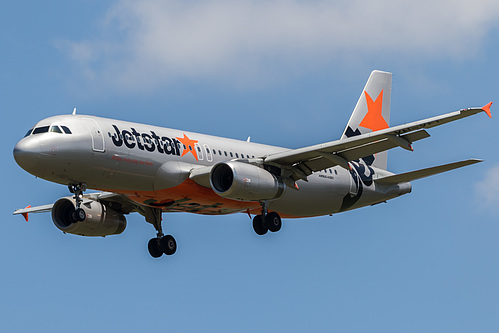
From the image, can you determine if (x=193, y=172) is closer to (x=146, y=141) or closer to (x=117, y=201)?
(x=146, y=141)

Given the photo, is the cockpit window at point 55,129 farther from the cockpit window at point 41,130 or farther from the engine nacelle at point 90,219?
the engine nacelle at point 90,219

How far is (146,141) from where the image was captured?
124 ft

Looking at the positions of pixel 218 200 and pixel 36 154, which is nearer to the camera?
pixel 36 154

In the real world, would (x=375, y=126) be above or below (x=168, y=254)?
above

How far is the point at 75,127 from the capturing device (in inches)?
1426

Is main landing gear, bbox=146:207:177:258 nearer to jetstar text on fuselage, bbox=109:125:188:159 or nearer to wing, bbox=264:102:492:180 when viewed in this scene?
jetstar text on fuselage, bbox=109:125:188:159

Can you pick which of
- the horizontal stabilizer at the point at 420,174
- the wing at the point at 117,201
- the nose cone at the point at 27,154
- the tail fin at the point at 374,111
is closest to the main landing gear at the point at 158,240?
the wing at the point at 117,201

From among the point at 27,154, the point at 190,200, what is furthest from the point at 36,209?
the point at 27,154

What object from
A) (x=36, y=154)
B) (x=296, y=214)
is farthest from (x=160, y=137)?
(x=296, y=214)

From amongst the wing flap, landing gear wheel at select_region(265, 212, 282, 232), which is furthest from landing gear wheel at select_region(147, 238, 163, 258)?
the wing flap

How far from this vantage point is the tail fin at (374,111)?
159 feet

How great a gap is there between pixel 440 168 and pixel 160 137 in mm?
12478

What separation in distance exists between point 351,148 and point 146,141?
8601mm

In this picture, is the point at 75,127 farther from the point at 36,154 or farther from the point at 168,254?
the point at 168,254
